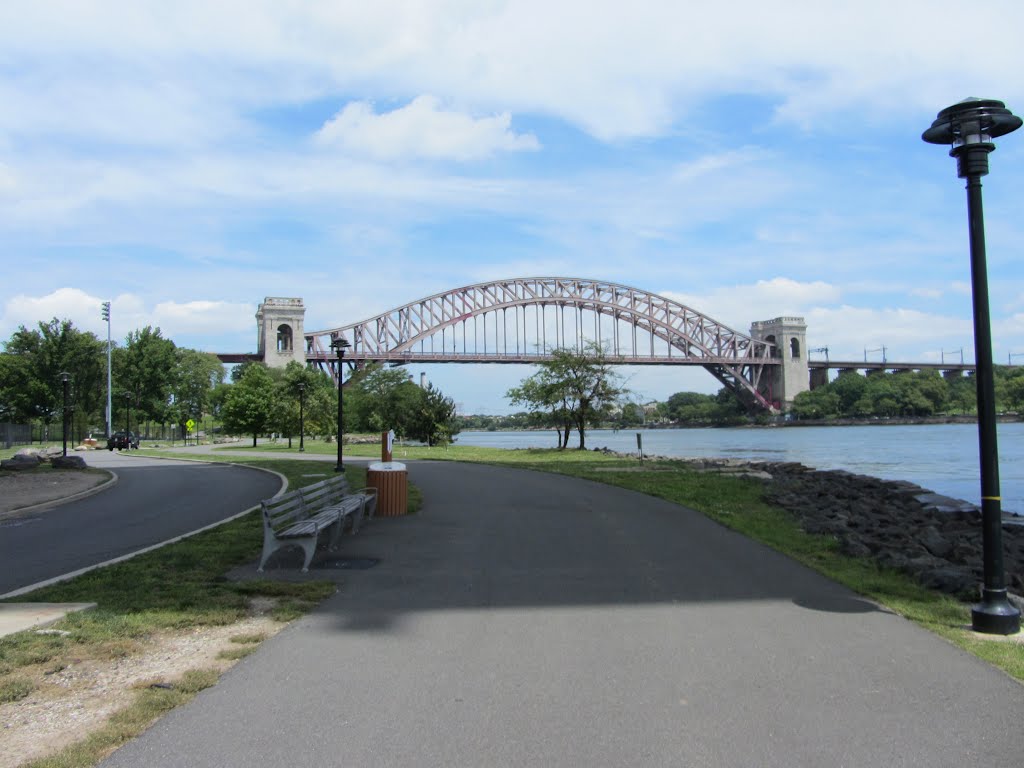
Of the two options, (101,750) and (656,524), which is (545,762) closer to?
(101,750)

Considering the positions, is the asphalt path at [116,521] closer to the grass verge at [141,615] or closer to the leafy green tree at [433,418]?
the grass verge at [141,615]

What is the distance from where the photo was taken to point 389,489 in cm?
1287

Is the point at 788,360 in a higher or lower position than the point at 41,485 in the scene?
higher

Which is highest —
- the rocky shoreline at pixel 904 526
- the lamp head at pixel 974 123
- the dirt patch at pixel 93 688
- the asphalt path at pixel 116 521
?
the lamp head at pixel 974 123

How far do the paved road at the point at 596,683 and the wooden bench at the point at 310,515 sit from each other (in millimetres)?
636

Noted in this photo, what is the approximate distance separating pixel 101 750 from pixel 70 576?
4671mm

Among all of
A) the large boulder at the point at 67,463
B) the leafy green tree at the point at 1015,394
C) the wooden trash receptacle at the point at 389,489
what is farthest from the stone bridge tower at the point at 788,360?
the wooden trash receptacle at the point at 389,489

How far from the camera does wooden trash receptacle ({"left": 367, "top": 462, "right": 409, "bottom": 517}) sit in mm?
12844

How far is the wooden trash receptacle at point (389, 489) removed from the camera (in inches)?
506

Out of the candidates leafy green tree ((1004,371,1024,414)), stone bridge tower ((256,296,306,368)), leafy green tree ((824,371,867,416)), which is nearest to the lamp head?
stone bridge tower ((256,296,306,368))

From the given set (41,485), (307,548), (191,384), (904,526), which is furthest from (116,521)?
(191,384)

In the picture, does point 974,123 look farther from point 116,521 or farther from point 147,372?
point 147,372

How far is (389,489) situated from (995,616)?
343 inches

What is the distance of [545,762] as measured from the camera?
3760 millimetres
